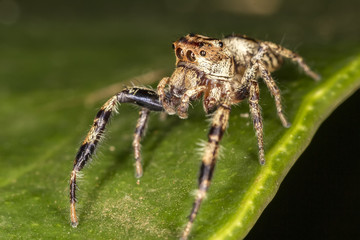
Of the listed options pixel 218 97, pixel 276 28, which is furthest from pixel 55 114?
pixel 276 28

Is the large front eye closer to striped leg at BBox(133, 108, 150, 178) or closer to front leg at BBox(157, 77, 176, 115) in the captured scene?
front leg at BBox(157, 77, 176, 115)

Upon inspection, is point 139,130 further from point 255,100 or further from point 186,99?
point 255,100

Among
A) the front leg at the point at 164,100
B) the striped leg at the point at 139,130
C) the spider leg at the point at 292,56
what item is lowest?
the striped leg at the point at 139,130

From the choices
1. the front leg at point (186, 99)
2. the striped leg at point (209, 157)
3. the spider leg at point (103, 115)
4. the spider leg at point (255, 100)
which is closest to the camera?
the striped leg at point (209, 157)

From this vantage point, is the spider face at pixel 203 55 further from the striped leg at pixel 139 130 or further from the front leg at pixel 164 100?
the striped leg at pixel 139 130

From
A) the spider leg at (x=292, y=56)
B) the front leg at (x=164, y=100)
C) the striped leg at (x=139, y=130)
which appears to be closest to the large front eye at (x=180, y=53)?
the front leg at (x=164, y=100)

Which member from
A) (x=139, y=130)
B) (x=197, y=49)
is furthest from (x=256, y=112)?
(x=139, y=130)

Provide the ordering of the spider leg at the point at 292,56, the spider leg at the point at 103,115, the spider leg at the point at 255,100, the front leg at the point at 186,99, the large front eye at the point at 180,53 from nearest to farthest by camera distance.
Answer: the spider leg at the point at 255,100 < the spider leg at the point at 103,115 < the front leg at the point at 186,99 < the large front eye at the point at 180,53 < the spider leg at the point at 292,56
